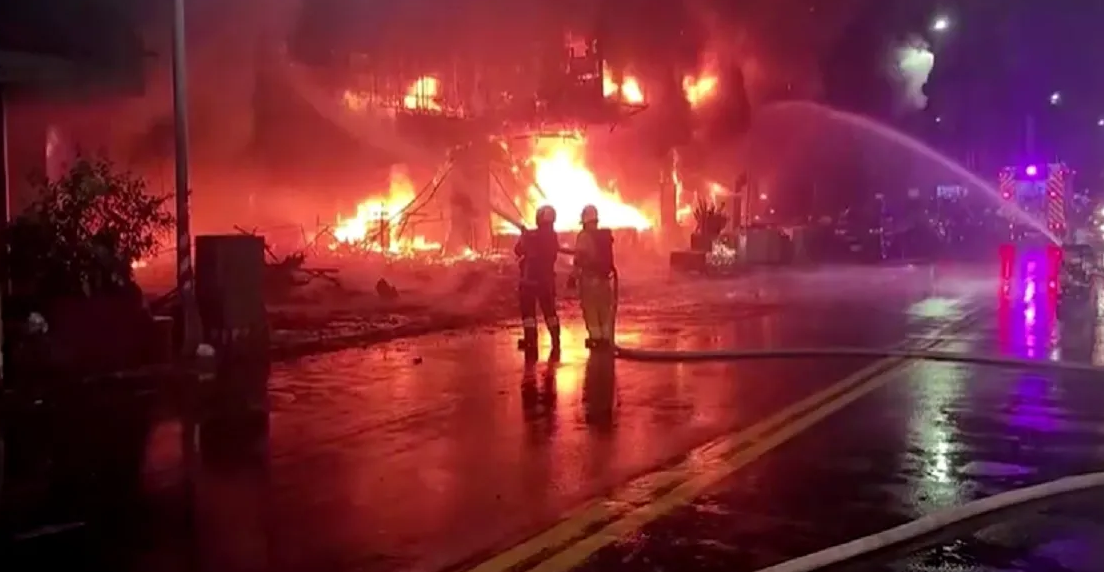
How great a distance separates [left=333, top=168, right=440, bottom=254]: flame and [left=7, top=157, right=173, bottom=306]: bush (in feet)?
41.0

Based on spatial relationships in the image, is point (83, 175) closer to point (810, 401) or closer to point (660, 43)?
point (810, 401)

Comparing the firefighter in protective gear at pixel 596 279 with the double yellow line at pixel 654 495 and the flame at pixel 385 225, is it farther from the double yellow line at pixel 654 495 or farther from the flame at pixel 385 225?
the flame at pixel 385 225

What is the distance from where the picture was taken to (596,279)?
11641 millimetres

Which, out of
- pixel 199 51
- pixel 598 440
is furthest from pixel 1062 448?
pixel 199 51

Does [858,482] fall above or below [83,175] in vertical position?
below

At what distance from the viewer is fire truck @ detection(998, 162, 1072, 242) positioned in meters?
23.6

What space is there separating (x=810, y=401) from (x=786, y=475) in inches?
101

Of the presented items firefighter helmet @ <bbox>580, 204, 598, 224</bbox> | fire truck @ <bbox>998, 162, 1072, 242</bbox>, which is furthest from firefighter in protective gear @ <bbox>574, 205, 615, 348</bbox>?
fire truck @ <bbox>998, 162, 1072, 242</bbox>

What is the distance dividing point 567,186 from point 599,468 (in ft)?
72.7

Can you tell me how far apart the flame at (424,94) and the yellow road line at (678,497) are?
18.0m

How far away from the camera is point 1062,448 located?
6.94 m

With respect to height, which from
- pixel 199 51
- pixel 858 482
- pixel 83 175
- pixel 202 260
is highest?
pixel 199 51

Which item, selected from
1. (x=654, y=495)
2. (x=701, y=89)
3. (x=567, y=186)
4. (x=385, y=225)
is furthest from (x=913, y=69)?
(x=654, y=495)

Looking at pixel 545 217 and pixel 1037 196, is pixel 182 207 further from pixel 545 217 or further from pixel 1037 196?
pixel 1037 196
